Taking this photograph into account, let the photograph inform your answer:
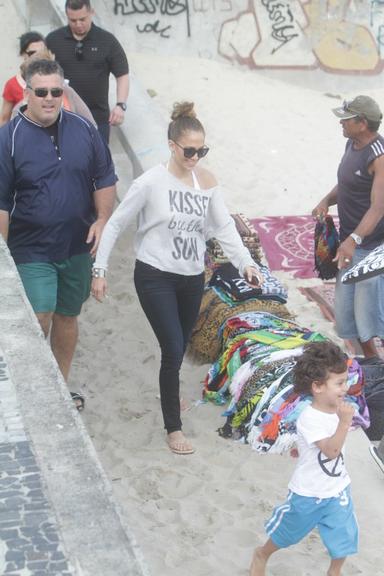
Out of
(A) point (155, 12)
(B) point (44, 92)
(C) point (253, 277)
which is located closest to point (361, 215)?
(C) point (253, 277)

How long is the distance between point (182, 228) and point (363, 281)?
5.36 feet

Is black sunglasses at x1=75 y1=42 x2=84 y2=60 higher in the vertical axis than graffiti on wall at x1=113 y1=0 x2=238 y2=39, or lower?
higher

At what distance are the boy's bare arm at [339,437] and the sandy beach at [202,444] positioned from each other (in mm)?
789

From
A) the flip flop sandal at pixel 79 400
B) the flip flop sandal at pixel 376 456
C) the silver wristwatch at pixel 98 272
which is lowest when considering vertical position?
the flip flop sandal at pixel 79 400

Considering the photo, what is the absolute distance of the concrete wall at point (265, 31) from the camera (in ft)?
42.8

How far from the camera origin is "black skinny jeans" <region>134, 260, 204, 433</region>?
611 cm

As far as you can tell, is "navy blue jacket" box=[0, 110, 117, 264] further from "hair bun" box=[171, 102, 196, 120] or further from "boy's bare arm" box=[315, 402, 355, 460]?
"boy's bare arm" box=[315, 402, 355, 460]

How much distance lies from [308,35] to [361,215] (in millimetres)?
6891

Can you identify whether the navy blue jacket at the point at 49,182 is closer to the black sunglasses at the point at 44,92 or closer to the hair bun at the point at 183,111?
the black sunglasses at the point at 44,92

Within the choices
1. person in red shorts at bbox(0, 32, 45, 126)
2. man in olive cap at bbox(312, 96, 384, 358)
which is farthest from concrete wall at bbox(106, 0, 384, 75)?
man in olive cap at bbox(312, 96, 384, 358)

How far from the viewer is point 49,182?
19.9 feet

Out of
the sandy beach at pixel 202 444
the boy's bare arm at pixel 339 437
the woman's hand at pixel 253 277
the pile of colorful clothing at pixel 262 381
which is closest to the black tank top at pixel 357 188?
the pile of colorful clothing at pixel 262 381

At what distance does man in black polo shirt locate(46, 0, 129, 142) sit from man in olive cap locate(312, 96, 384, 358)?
7.03ft

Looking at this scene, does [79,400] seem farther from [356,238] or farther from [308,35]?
[308,35]
